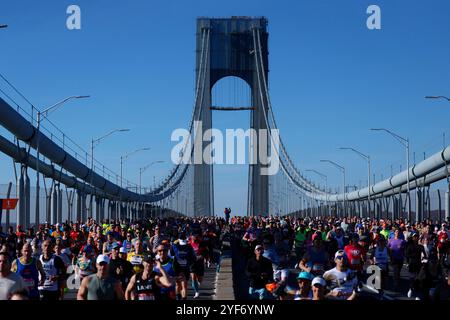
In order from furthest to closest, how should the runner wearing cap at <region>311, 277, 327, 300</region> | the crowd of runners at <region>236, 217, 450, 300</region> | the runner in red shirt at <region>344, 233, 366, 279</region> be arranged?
the runner in red shirt at <region>344, 233, 366, 279</region> < the crowd of runners at <region>236, 217, 450, 300</region> < the runner wearing cap at <region>311, 277, 327, 300</region>

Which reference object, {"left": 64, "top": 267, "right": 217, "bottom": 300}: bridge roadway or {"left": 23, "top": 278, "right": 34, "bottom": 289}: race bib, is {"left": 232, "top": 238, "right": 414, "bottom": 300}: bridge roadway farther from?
{"left": 23, "top": 278, "right": 34, "bottom": 289}: race bib

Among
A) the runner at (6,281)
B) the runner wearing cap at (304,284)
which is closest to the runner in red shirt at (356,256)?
the runner wearing cap at (304,284)

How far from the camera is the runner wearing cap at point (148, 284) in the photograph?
36.4ft

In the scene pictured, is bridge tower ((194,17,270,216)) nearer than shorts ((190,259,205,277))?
No

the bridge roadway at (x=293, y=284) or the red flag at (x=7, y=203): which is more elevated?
the red flag at (x=7, y=203)

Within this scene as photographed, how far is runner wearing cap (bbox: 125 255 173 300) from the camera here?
11086 millimetres

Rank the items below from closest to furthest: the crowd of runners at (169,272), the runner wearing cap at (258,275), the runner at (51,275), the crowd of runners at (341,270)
A: 1. the crowd of runners at (169,272)
2. the crowd of runners at (341,270)
3. the runner wearing cap at (258,275)
4. the runner at (51,275)

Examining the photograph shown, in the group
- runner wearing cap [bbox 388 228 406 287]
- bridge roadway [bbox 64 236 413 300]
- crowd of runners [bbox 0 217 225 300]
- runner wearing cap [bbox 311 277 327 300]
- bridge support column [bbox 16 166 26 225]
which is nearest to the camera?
runner wearing cap [bbox 311 277 327 300]

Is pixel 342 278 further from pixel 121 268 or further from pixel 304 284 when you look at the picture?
pixel 121 268

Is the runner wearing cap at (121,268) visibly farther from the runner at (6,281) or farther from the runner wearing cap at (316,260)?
the runner at (6,281)

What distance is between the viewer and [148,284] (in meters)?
11.4

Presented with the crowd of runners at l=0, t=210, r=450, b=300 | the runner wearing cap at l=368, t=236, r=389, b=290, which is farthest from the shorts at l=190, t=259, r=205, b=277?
the runner wearing cap at l=368, t=236, r=389, b=290
